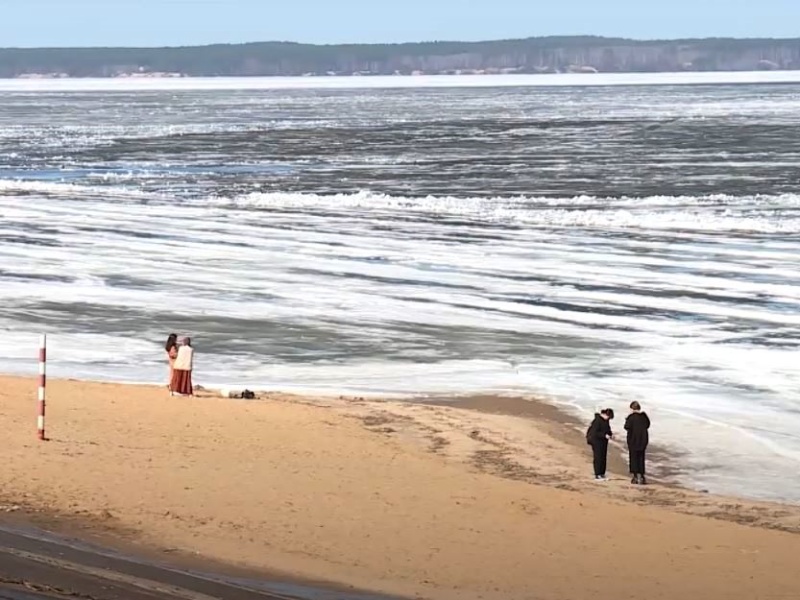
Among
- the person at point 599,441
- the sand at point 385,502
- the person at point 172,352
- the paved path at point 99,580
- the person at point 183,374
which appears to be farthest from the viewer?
the person at point 172,352

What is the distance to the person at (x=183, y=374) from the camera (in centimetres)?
1856

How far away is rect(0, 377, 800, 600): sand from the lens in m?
11.5

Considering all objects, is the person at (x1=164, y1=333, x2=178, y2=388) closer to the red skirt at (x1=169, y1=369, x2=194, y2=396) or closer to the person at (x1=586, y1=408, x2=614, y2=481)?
the red skirt at (x1=169, y1=369, x2=194, y2=396)

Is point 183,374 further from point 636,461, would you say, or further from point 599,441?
point 636,461

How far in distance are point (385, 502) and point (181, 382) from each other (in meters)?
5.38

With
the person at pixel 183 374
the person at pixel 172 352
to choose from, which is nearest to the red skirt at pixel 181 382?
the person at pixel 183 374

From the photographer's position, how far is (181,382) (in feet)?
61.1

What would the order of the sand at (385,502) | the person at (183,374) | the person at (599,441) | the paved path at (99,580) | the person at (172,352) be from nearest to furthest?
the paved path at (99,580) → the sand at (385,502) → the person at (599,441) → the person at (183,374) → the person at (172,352)

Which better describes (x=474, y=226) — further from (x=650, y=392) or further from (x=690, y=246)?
(x=650, y=392)

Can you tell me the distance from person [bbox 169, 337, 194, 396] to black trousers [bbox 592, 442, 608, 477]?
5021 millimetres

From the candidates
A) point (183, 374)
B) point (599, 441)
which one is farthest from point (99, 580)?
point (183, 374)

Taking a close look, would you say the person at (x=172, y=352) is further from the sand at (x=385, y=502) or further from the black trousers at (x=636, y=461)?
the black trousers at (x=636, y=461)

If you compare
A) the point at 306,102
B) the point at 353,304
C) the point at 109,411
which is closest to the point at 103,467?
the point at 109,411

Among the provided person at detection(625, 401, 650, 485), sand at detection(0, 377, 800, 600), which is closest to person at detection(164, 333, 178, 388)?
sand at detection(0, 377, 800, 600)
